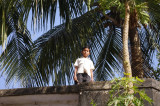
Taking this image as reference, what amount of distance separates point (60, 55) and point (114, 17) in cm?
162

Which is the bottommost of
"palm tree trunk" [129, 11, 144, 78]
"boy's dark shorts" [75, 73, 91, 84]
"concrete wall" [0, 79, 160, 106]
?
"concrete wall" [0, 79, 160, 106]

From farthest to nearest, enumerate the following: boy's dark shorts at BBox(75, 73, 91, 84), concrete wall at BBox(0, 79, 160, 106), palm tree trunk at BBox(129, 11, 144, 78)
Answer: palm tree trunk at BBox(129, 11, 144, 78) → boy's dark shorts at BBox(75, 73, 91, 84) → concrete wall at BBox(0, 79, 160, 106)

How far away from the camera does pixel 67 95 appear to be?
5316 millimetres

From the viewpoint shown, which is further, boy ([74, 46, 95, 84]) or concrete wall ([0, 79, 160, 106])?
boy ([74, 46, 95, 84])

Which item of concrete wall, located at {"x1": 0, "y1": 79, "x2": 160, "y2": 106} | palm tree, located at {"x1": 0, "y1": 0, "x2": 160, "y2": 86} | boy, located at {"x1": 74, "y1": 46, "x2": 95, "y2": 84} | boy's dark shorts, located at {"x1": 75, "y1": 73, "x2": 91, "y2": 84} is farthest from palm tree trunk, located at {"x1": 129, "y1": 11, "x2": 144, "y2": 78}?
concrete wall, located at {"x1": 0, "y1": 79, "x2": 160, "y2": 106}

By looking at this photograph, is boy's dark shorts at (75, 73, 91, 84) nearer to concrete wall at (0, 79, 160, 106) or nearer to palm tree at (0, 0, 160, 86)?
concrete wall at (0, 79, 160, 106)

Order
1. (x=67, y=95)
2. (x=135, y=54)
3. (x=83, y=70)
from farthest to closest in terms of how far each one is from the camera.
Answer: (x=135, y=54) → (x=83, y=70) → (x=67, y=95)

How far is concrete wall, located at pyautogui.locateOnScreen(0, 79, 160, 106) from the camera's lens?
4945 millimetres

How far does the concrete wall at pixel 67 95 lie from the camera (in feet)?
16.2

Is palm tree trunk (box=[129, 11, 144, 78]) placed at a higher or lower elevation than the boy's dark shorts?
higher

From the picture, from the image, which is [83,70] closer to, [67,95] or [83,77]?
[83,77]

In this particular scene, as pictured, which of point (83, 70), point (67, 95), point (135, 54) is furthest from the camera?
point (135, 54)

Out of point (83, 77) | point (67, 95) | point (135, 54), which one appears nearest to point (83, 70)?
point (83, 77)

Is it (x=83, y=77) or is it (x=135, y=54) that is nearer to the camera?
(x=83, y=77)
